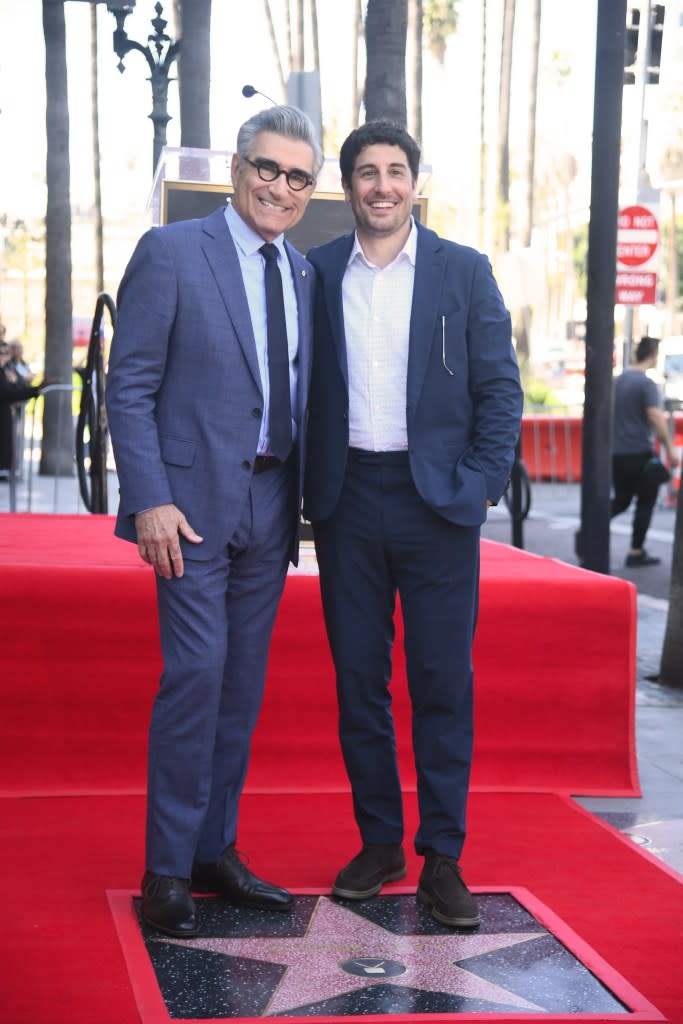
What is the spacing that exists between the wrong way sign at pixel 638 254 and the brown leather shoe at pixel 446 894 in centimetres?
1494

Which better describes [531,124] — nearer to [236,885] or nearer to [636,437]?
[636,437]

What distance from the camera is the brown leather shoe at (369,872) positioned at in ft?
13.5

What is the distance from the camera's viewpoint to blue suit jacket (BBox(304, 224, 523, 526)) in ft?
13.1

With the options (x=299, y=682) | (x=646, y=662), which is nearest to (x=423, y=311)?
(x=299, y=682)

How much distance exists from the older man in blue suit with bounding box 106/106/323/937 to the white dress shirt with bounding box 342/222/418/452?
17cm

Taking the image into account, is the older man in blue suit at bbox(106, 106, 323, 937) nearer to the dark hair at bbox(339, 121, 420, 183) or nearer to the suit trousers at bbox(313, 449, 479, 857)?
the dark hair at bbox(339, 121, 420, 183)

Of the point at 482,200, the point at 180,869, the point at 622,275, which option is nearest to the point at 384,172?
the point at 180,869

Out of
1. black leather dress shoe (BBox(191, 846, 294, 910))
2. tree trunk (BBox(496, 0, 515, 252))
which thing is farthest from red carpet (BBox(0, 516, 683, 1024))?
tree trunk (BBox(496, 0, 515, 252))

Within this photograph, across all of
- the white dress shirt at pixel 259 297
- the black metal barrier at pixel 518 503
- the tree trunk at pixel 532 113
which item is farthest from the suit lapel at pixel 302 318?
the tree trunk at pixel 532 113

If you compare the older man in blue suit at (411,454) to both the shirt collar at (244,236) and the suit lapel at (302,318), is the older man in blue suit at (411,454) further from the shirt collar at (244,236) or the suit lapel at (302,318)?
the shirt collar at (244,236)

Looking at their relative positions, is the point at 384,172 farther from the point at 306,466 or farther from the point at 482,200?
the point at 482,200

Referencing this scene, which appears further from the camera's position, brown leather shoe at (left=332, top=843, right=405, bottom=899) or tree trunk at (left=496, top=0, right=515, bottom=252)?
tree trunk at (left=496, top=0, right=515, bottom=252)

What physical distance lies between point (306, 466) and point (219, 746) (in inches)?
31.7

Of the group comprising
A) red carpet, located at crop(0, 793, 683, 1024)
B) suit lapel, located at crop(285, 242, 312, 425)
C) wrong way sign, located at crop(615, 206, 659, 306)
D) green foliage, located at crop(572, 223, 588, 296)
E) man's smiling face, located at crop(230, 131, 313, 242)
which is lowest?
red carpet, located at crop(0, 793, 683, 1024)
